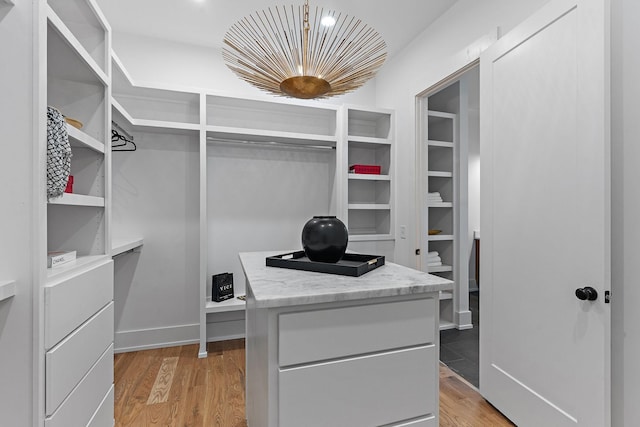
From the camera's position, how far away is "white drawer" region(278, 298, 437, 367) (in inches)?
40.9

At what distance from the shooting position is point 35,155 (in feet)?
3.81

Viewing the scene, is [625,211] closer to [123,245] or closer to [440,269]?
[440,269]

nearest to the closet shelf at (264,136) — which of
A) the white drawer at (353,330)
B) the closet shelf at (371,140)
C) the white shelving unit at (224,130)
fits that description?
the white shelving unit at (224,130)

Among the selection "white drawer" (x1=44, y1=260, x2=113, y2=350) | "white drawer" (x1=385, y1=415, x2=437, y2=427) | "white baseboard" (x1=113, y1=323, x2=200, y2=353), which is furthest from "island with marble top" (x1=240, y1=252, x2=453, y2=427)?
"white baseboard" (x1=113, y1=323, x2=200, y2=353)

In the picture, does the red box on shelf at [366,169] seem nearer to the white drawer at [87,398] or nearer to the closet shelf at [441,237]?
the closet shelf at [441,237]

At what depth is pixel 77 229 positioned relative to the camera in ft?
5.62

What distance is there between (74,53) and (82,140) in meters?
0.38

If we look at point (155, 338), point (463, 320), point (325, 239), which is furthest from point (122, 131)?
point (463, 320)

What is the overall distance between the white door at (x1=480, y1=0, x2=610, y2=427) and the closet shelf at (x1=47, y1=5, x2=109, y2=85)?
2235 millimetres

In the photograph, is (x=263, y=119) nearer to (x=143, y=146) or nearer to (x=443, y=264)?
(x=143, y=146)

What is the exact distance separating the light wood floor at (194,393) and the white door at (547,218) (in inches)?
7.8

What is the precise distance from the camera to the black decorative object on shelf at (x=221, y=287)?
115 inches

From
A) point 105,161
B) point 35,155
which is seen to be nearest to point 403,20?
point 105,161

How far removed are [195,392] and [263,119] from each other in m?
2.47
